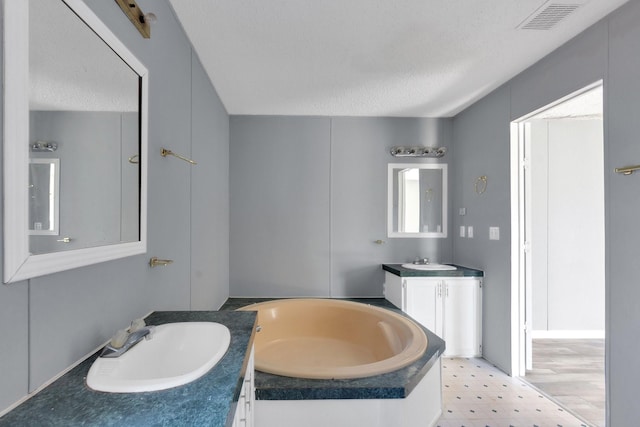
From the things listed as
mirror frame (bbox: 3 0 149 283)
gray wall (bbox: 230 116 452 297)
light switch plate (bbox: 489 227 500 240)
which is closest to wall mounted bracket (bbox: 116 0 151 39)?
mirror frame (bbox: 3 0 149 283)

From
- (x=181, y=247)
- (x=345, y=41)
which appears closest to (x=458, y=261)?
(x=345, y=41)

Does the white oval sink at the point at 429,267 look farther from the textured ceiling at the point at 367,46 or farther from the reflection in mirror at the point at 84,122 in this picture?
the reflection in mirror at the point at 84,122

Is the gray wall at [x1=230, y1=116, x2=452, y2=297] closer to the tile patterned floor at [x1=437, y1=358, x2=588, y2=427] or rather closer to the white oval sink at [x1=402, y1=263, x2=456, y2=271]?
the white oval sink at [x1=402, y1=263, x2=456, y2=271]

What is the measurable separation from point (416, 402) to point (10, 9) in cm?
205

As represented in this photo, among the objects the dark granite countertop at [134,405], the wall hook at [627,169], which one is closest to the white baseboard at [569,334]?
the wall hook at [627,169]

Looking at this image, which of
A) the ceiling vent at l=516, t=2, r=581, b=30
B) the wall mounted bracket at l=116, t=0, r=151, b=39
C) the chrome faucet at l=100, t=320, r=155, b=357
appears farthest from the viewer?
the ceiling vent at l=516, t=2, r=581, b=30

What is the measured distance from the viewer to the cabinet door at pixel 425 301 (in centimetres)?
282

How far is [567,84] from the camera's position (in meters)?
1.96

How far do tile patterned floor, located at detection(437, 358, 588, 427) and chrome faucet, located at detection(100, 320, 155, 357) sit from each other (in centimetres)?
189

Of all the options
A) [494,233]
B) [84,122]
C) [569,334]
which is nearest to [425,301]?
[494,233]

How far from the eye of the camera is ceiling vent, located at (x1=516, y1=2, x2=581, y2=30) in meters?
1.62

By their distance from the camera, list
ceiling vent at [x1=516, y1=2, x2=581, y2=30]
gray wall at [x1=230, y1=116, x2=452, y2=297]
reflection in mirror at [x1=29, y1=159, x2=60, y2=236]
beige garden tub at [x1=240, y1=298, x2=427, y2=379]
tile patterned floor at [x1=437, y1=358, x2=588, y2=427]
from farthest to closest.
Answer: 1. gray wall at [x1=230, y1=116, x2=452, y2=297]
2. beige garden tub at [x1=240, y1=298, x2=427, y2=379]
3. tile patterned floor at [x1=437, y1=358, x2=588, y2=427]
4. ceiling vent at [x1=516, y1=2, x2=581, y2=30]
5. reflection in mirror at [x1=29, y1=159, x2=60, y2=236]

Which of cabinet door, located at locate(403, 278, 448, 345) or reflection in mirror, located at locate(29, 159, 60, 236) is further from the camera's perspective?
cabinet door, located at locate(403, 278, 448, 345)

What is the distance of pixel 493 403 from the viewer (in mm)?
2113
